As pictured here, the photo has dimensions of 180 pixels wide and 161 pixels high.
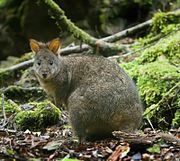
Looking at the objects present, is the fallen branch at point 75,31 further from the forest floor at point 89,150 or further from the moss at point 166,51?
the forest floor at point 89,150

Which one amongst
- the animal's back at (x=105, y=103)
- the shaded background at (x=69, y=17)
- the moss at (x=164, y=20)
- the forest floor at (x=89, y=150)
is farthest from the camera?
the shaded background at (x=69, y=17)

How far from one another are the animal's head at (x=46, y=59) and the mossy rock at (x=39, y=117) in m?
0.73

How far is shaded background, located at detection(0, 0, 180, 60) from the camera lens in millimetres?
13320

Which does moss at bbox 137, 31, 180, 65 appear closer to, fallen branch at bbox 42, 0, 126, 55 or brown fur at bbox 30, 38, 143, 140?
fallen branch at bbox 42, 0, 126, 55

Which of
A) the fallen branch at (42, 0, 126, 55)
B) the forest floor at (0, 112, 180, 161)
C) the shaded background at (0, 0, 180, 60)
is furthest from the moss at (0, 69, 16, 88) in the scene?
the forest floor at (0, 112, 180, 161)

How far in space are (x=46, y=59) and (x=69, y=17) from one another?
6641 millimetres

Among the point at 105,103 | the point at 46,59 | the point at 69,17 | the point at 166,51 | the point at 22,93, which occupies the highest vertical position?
the point at 69,17

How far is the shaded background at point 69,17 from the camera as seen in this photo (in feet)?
43.7

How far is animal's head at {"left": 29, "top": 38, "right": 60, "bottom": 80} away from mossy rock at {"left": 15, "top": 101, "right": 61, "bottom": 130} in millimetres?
735

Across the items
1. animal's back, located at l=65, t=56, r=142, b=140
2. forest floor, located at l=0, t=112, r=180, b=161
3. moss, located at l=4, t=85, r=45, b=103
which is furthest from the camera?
moss, located at l=4, t=85, r=45, b=103

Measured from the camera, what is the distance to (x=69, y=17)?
45.3 feet

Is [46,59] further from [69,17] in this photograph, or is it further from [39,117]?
[69,17]

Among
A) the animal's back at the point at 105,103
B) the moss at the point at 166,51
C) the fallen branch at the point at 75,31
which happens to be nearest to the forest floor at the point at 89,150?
the animal's back at the point at 105,103

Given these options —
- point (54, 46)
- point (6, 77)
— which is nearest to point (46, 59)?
point (54, 46)
